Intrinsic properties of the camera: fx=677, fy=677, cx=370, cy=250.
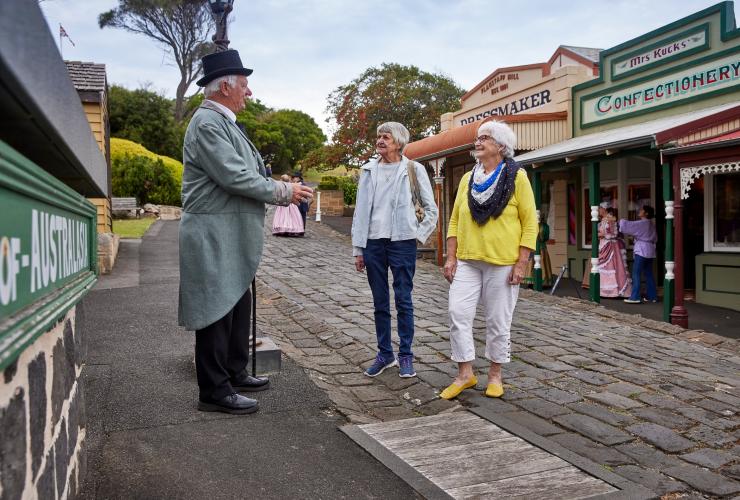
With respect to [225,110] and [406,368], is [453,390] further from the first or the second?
[225,110]

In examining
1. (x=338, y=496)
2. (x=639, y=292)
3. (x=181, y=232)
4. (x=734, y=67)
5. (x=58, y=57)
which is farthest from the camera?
(x=639, y=292)

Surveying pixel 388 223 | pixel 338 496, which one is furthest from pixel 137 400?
pixel 388 223

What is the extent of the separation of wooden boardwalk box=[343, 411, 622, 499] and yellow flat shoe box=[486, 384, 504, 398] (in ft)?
1.74

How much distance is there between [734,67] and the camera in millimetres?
10641

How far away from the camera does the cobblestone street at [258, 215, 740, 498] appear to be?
3.84m

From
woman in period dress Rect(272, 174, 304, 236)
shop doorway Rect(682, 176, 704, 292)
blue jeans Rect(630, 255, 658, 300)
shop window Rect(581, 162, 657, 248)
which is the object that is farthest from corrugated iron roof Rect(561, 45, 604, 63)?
woman in period dress Rect(272, 174, 304, 236)

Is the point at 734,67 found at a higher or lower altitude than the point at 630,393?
higher

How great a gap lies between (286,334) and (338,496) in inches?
163

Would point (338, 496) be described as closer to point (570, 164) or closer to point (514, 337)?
point (514, 337)

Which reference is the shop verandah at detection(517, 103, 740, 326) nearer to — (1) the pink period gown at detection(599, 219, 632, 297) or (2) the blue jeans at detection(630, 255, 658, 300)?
(2) the blue jeans at detection(630, 255, 658, 300)

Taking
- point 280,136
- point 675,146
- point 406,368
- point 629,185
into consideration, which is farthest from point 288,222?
point 280,136

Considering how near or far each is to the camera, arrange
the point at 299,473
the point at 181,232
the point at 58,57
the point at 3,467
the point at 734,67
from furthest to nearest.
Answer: the point at 734,67 → the point at 181,232 → the point at 299,473 → the point at 58,57 → the point at 3,467

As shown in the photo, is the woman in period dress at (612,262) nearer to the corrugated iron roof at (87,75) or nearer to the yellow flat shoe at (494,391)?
the yellow flat shoe at (494,391)

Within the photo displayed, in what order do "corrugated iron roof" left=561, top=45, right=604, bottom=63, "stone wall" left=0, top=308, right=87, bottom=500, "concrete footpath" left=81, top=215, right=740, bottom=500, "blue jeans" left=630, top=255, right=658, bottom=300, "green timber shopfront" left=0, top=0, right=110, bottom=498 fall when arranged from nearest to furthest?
"green timber shopfront" left=0, top=0, right=110, bottom=498 < "stone wall" left=0, top=308, right=87, bottom=500 < "concrete footpath" left=81, top=215, right=740, bottom=500 < "blue jeans" left=630, top=255, right=658, bottom=300 < "corrugated iron roof" left=561, top=45, right=604, bottom=63
